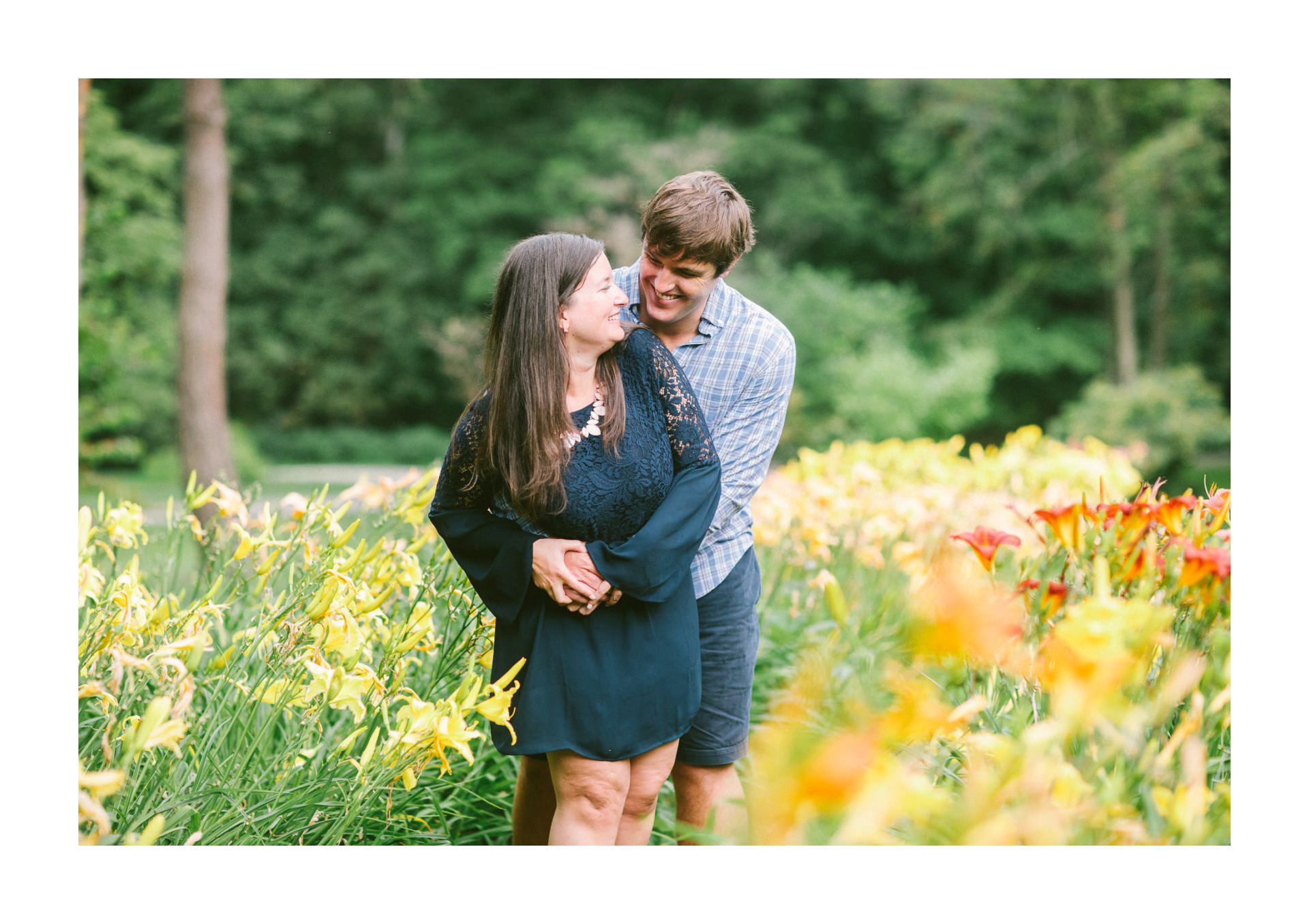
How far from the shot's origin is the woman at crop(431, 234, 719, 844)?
1.91 meters

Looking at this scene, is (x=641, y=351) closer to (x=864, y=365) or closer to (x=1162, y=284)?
(x=864, y=365)

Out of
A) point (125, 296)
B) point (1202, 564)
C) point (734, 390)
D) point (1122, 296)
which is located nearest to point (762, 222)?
point (1122, 296)

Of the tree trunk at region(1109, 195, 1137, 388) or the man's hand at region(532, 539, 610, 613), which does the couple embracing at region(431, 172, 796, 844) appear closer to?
the man's hand at region(532, 539, 610, 613)

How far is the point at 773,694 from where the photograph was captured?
10.1 ft

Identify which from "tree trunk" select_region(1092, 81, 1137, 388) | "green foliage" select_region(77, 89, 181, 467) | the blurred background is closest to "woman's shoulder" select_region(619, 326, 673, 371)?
"green foliage" select_region(77, 89, 181, 467)

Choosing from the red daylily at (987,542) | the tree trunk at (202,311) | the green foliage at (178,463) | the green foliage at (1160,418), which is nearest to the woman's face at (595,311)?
the red daylily at (987,542)

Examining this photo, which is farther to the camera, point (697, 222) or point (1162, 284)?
point (1162, 284)

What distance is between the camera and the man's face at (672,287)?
6.82 feet

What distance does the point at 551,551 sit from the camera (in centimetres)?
191

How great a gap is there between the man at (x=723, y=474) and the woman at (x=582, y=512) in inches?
8.2

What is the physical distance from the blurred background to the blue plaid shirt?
8878 mm

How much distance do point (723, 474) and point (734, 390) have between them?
19cm

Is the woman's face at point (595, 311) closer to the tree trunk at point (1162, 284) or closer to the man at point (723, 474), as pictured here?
the man at point (723, 474)
